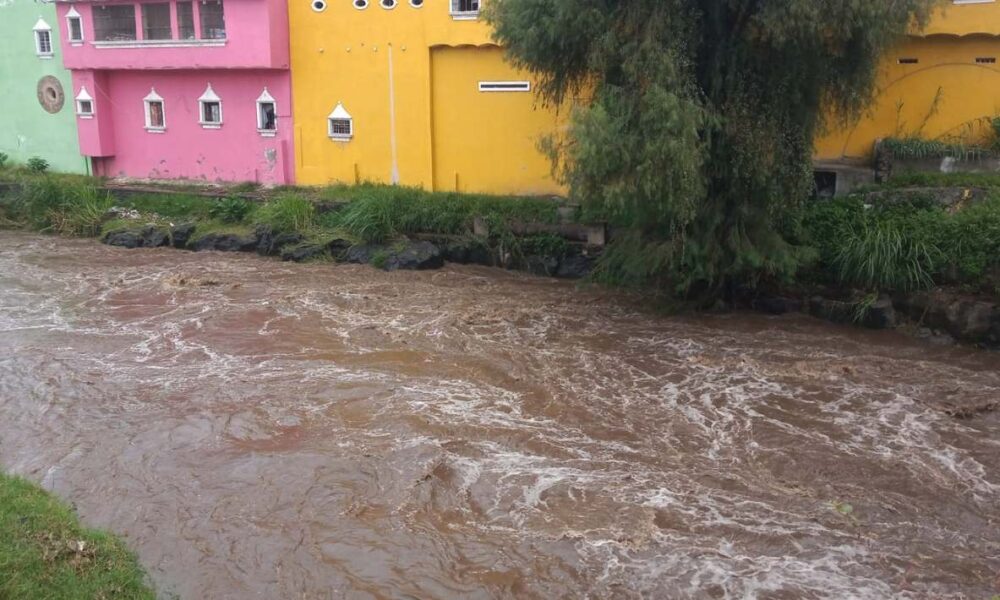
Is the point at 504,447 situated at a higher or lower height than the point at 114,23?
lower

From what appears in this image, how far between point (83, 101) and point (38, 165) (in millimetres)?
2030

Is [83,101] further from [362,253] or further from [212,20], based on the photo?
[362,253]

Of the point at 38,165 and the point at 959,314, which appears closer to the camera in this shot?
the point at 959,314

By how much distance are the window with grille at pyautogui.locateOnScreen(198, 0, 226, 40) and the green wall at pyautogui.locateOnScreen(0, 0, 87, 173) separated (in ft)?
14.4

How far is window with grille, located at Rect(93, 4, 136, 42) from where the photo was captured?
62.2 feet

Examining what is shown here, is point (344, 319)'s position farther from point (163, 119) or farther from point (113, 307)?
point (163, 119)

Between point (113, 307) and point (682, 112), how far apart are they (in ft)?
29.7

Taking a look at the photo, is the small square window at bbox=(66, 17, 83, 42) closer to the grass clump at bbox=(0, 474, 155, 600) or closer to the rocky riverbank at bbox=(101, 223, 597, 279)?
the rocky riverbank at bbox=(101, 223, 597, 279)

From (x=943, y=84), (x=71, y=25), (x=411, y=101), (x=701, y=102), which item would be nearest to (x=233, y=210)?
(x=411, y=101)

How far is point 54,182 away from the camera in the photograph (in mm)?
18984

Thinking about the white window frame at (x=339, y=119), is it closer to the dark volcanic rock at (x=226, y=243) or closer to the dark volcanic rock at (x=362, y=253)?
the dark volcanic rock at (x=226, y=243)

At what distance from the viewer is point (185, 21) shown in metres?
18.3

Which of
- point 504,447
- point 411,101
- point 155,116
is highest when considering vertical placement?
point 411,101

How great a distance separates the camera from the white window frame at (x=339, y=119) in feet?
57.4
